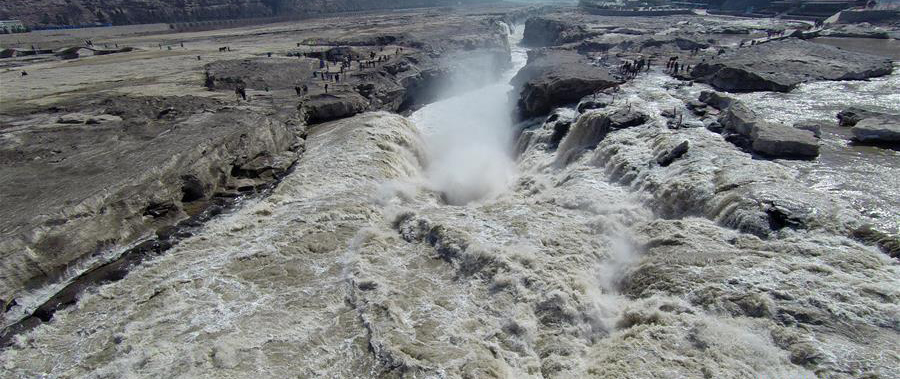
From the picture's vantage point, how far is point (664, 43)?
40.1 metres

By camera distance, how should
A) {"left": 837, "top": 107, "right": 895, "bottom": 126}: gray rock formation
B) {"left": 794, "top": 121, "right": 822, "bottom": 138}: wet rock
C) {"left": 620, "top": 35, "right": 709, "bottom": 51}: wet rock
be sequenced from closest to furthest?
{"left": 794, "top": 121, "right": 822, "bottom": 138}: wet rock < {"left": 837, "top": 107, "right": 895, "bottom": 126}: gray rock formation < {"left": 620, "top": 35, "right": 709, "bottom": 51}: wet rock

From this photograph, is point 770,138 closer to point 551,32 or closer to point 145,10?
point 551,32

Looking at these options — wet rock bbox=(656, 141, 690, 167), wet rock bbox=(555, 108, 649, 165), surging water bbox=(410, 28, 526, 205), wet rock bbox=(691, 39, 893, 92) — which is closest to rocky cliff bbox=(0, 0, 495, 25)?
surging water bbox=(410, 28, 526, 205)

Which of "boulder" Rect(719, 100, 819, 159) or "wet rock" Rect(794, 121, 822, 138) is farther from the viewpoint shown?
"wet rock" Rect(794, 121, 822, 138)

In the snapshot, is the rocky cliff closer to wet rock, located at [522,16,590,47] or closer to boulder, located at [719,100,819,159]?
wet rock, located at [522,16,590,47]

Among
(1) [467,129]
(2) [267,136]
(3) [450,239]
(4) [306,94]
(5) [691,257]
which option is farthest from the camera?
(1) [467,129]

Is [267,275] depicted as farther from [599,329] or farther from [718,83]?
[718,83]

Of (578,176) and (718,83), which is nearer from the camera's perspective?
(578,176)

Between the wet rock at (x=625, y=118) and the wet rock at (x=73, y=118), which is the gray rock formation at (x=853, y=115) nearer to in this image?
→ the wet rock at (x=625, y=118)

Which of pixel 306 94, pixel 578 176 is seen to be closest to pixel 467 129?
pixel 306 94

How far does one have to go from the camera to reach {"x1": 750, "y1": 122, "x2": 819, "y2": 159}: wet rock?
15.6 metres

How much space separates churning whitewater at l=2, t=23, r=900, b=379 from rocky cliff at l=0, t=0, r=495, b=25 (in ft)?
262

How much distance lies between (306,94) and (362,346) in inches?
813

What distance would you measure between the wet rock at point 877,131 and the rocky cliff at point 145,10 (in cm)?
9331
